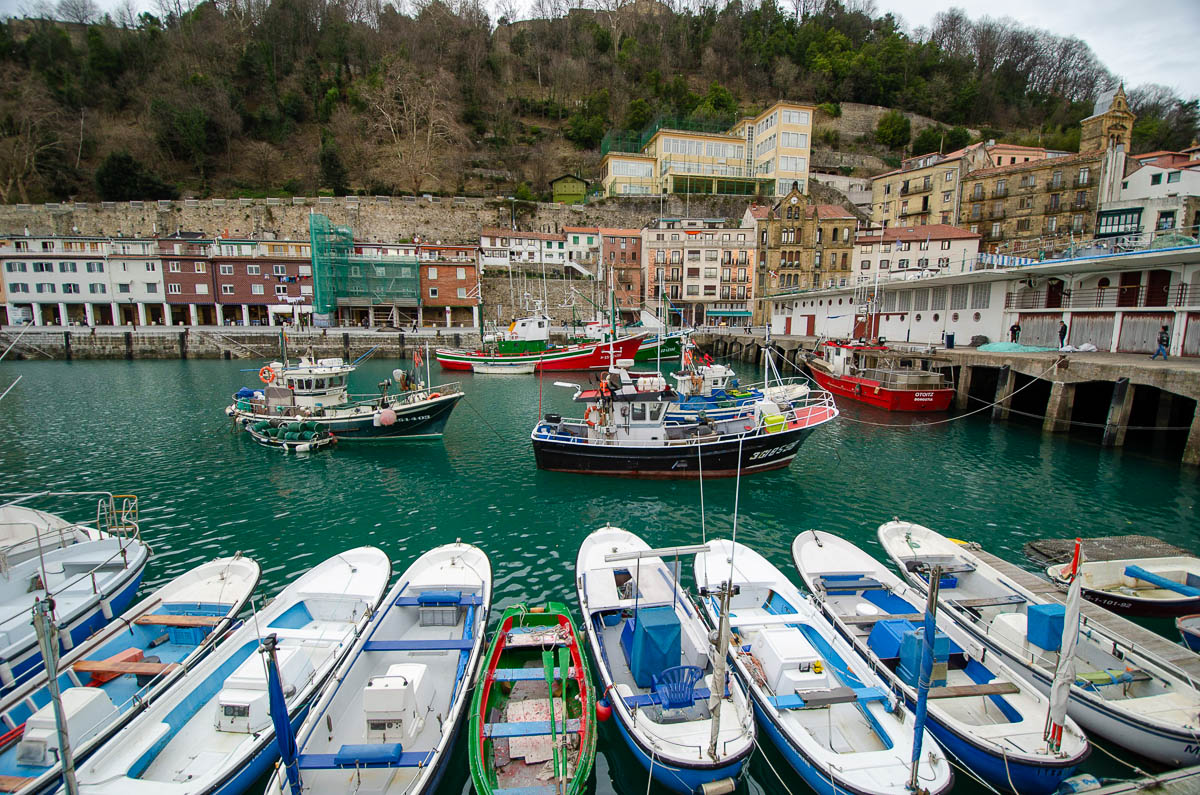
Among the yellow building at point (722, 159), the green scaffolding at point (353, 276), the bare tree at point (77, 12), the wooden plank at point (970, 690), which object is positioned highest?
the bare tree at point (77, 12)

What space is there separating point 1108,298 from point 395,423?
36941mm

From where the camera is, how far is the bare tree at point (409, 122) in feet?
254

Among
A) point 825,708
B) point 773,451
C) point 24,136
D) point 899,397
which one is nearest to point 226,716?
point 825,708

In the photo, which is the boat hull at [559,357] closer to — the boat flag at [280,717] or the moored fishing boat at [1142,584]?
the moored fishing boat at [1142,584]

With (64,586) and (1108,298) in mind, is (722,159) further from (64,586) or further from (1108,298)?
(64,586)

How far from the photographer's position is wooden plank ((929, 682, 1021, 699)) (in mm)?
6977

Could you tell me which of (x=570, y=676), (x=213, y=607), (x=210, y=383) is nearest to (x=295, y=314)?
(x=210, y=383)

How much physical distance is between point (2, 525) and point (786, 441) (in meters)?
20.5

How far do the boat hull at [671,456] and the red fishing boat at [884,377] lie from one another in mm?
14441

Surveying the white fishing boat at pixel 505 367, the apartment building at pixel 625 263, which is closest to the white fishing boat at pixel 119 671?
the white fishing boat at pixel 505 367

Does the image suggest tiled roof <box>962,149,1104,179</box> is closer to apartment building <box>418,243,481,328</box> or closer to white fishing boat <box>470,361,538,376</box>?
white fishing boat <box>470,361,538,376</box>

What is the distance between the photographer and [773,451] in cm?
1939

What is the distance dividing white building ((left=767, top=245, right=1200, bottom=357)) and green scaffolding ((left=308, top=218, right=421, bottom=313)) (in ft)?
155

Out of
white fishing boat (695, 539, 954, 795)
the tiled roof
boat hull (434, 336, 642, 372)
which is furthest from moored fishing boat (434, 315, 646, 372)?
the tiled roof
